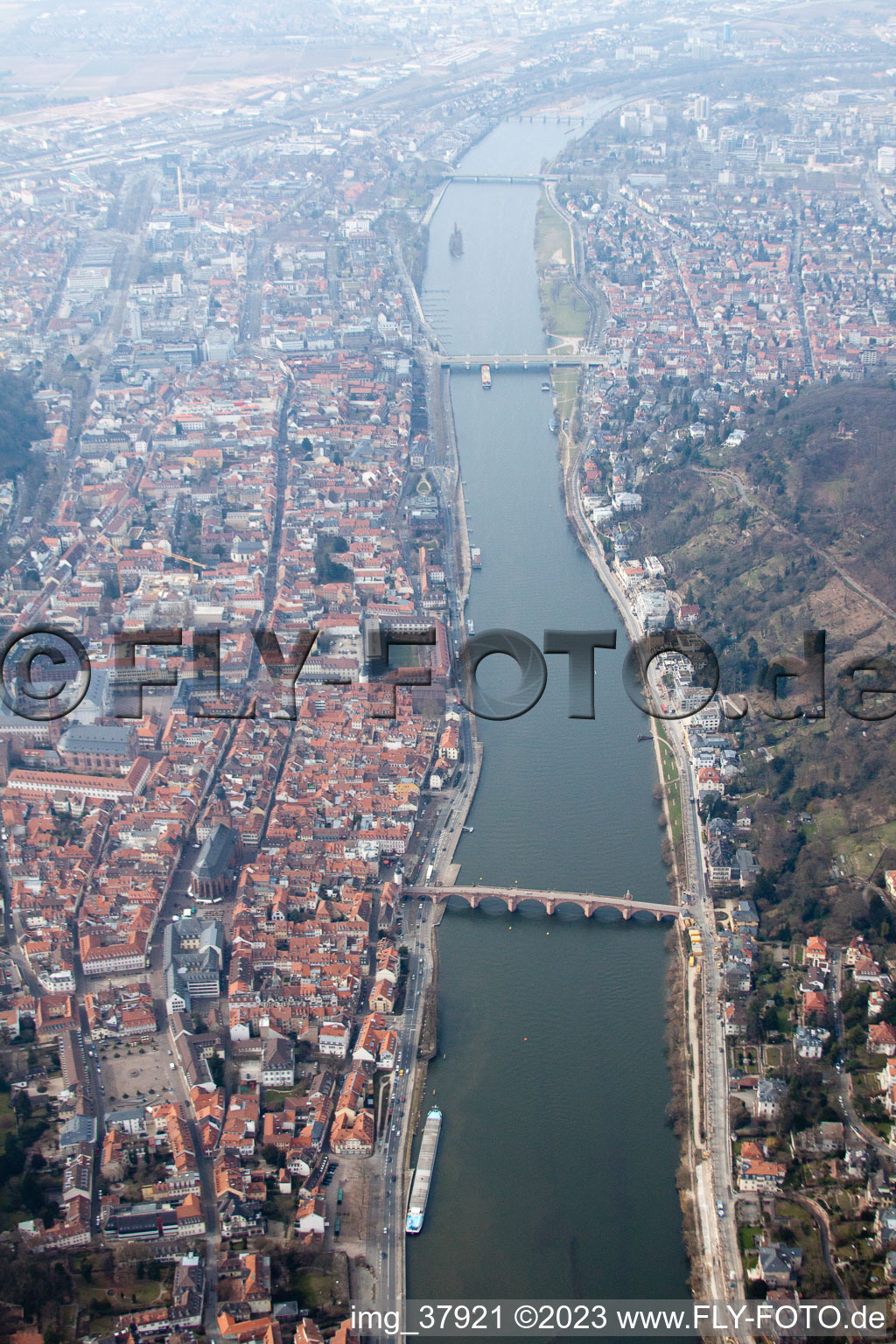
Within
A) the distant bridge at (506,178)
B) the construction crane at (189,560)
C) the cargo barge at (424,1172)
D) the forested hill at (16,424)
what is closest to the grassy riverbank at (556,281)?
the distant bridge at (506,178)

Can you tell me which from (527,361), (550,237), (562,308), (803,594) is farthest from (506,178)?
(803,594)

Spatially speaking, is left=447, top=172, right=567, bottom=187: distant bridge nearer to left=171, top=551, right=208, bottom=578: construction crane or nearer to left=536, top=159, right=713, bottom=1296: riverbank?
left=536, top=159, right=713, bottom=1296: riverbank

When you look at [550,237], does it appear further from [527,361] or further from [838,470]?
A: [838,470]

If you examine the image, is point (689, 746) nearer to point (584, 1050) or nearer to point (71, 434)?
point (584, 1050)

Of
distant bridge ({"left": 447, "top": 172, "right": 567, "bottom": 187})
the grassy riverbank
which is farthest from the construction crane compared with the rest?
distant bridge ({"left": 447, "top": 172, "right": 567, "bottom": 187})

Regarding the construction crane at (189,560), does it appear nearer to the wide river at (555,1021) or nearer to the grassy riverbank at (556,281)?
the wide river at (555,1021)
